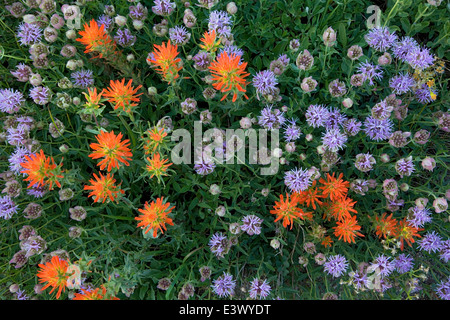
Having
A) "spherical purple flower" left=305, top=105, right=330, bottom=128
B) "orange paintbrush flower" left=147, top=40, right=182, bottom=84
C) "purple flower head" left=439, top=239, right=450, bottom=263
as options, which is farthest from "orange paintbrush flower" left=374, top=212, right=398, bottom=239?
"orange paintbrush flower" left=147, top=40, right=182, bottom=84

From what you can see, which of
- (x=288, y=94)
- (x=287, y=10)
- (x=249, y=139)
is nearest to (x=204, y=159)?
(x=249, y=139)

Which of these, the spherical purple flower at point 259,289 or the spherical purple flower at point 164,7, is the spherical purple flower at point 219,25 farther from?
the spherical purple flower at point 259,289

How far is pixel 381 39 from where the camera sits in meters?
2.86

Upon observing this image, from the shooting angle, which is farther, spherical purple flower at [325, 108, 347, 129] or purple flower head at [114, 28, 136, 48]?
purple flower head at [114, 28, 136, 48]

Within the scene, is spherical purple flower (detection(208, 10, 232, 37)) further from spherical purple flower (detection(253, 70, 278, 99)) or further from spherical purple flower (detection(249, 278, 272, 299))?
spherical purple flower (detection(249, 278, 272, 299))

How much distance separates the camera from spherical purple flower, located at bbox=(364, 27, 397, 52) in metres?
2.84

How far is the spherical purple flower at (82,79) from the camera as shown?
118 inches

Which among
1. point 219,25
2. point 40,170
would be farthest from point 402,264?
point 40,170

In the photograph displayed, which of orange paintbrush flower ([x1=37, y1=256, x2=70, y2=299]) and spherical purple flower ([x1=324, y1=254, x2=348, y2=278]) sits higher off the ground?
spherical purple flower ([x1=324, y1=254, x2=348, y2=278])

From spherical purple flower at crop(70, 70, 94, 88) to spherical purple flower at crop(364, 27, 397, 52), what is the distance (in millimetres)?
2436

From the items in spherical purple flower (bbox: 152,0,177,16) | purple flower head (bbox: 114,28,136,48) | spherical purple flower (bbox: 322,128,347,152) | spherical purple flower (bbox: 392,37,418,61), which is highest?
spherical purple flower (bbox: 152,0,177,16)

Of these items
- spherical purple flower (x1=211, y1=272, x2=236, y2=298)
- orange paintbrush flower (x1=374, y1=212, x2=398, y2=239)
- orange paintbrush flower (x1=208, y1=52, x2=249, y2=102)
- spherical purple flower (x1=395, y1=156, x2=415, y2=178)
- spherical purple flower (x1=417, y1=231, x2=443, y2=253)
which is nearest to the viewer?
orange paintbrush flower (x1=208, y1=52, x2=249, y2=102)

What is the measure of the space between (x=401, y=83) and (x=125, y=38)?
7.99 ft

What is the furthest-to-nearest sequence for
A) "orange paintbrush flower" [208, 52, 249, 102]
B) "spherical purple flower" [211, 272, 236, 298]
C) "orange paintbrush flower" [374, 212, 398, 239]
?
"spherical purple flower" [211, 272, 236, 298] → "orange paintbrush flower" [374, 212, 398, 239] → "orange paintbrush flower" [208, 52, 249, 102]
